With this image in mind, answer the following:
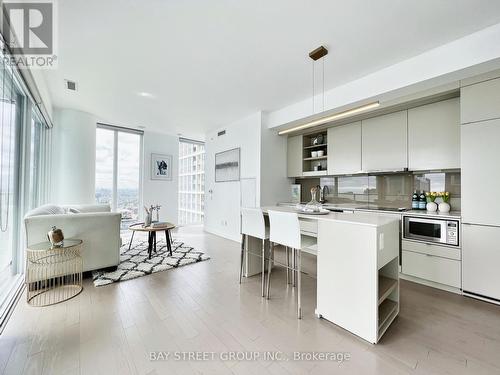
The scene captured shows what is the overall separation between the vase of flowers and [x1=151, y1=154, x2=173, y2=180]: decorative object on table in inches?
236

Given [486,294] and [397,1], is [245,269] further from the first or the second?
[397,1]

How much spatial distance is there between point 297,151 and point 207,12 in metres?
3.16

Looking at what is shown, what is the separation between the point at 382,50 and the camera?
2.46 metres

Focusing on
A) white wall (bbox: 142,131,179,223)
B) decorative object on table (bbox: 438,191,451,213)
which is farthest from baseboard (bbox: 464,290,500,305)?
white wall (bbox: 142,131,179,223)

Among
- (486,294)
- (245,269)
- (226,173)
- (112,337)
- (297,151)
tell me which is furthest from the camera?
(226,173)

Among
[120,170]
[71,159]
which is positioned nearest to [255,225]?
[71,159]

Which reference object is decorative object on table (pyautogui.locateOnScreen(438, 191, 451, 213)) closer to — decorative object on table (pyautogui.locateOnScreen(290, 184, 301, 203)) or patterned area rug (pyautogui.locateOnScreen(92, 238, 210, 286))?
decorative object on table (pyautogui.locateOnScreen(290, 184, 301, 203))

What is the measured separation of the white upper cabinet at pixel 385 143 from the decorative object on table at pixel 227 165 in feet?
8.65

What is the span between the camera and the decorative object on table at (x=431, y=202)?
300 cm

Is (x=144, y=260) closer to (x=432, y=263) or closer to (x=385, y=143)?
(x=432, y=263)

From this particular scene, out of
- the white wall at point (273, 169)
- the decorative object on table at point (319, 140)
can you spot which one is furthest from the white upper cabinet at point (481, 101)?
the white wall at point (273, 169)

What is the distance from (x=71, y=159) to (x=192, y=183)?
3348 mm

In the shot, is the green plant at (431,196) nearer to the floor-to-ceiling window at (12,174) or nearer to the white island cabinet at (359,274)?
the white island cabinet at (359,274)

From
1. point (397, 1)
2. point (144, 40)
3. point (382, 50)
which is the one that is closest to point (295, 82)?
point (382, 50)
